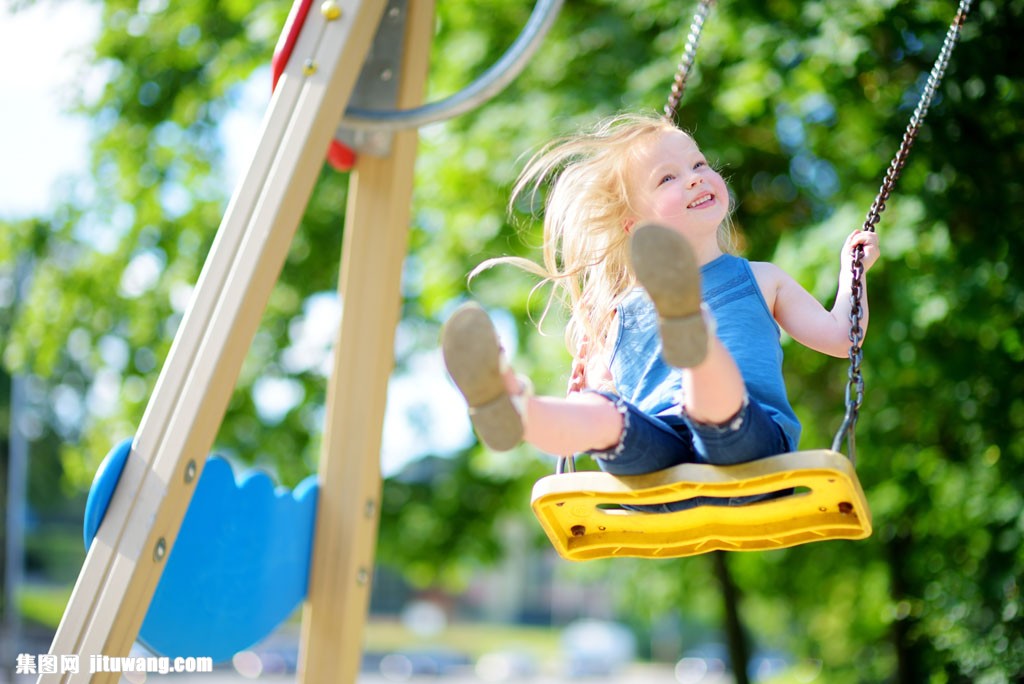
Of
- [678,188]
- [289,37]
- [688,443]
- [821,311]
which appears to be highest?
[289,37]

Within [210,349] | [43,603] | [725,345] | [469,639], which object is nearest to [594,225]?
[725,345]

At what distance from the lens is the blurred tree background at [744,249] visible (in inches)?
203

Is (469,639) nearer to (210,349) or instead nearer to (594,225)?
(210,349)

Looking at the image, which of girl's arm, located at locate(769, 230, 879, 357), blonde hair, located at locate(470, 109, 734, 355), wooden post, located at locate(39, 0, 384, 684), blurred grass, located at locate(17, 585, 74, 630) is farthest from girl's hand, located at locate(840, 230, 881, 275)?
blurred grass, located at locate(17, 585, 74, 630)

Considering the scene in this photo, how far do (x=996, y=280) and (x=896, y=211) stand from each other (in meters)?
0.56

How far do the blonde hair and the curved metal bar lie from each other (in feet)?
1.57

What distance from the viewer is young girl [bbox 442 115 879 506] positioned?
6.87ft

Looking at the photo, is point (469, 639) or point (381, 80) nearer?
point (381, 80)

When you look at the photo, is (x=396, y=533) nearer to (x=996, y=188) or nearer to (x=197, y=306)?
(x=996, y=188)

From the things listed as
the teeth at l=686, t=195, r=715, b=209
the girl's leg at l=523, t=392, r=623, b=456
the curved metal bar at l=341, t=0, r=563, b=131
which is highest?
the curved metal bar at l=341, t=0, r=563, b=131

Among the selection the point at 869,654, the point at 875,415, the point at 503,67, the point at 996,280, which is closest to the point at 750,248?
the point at 875,415

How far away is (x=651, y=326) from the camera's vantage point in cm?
268

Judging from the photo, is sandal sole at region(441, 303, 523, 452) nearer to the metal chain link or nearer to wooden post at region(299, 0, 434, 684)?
the metal chain link

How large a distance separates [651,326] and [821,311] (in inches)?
17.3
